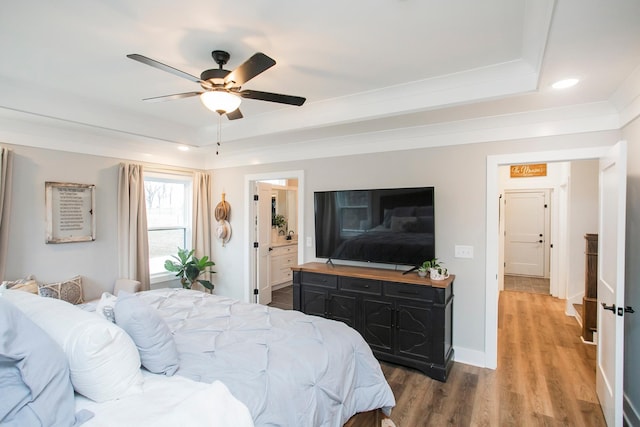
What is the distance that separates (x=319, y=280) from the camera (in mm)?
3658

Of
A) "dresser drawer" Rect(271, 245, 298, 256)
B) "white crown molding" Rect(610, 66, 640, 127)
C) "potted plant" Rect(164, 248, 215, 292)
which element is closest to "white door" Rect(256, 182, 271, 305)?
"dresser drawer" Rect(271, 245, 298, 256)

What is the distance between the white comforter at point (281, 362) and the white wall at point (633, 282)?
69.3 inches

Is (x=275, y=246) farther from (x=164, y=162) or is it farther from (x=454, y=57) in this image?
(x=454, y=57)

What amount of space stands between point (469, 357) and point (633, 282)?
159cm

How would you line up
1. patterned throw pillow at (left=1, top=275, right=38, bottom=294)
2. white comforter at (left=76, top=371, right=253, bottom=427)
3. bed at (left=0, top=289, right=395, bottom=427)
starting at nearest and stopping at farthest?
white comforter at (left=76, top=371, right=253, bottom=427)
bed at (left=0, top=289, right=395, bottom=427)
patterned throw pillow at (left=1, top=275, right=38, bottom=294)

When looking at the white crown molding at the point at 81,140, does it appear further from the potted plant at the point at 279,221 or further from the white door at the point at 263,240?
the potted plant at the point at 279,221

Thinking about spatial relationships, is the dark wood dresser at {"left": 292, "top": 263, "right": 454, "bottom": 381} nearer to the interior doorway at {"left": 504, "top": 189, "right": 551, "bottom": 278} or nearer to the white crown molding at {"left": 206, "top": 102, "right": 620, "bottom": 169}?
the white crown molding at {"left": 206, "top": 102, "right": 620, "bottom": 169}

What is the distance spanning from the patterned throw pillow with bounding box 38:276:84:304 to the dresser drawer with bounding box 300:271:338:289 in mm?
2414

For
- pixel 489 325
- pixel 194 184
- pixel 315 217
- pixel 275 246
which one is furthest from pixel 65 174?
pixel 489 325

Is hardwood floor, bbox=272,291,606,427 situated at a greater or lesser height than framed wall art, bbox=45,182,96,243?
lesser

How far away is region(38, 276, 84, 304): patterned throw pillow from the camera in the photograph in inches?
128

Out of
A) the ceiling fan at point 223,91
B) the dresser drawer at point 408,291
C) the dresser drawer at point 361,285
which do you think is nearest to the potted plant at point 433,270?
the dresser drawer at point 408,291

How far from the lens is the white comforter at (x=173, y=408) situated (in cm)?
119

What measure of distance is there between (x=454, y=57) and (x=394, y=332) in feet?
8.11
